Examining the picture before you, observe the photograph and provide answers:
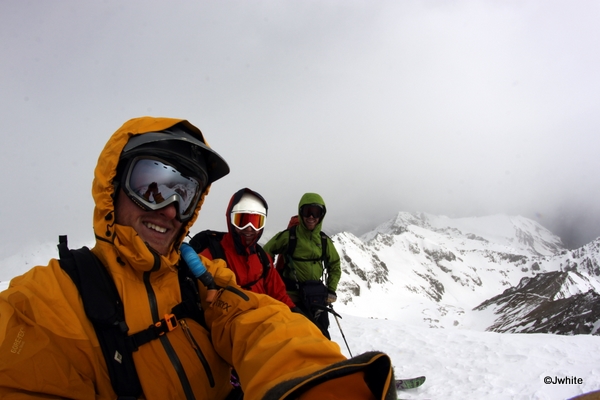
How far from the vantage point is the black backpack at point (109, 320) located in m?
1.94

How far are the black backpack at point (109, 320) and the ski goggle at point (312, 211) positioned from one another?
5041mm

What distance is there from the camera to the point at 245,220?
17.6 feet

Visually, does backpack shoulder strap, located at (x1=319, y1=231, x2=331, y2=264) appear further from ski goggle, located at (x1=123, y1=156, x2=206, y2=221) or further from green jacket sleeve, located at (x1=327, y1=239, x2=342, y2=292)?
ski goggle, located at (x1=123, y1=156, x2=206, y2=221)

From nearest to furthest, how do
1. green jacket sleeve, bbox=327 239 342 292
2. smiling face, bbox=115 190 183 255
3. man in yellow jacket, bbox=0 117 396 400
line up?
man in yellow jacket, bbox=0 117 396 400 < smiling face, bbox=115 190 183 255 < green jacket sleeve, bbox=327 239 342 292

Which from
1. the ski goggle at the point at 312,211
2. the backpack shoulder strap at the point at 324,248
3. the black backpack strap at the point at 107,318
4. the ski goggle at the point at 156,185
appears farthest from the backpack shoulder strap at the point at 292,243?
the black backpack strap at the point at 107,318

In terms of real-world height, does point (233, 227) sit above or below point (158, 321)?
above

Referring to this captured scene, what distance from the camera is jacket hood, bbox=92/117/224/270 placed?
7.31ft

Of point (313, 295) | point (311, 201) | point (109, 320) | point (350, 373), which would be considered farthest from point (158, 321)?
point (311, 201)

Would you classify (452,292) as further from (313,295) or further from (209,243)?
(209,243)

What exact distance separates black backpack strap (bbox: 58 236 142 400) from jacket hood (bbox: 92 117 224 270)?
21 centimetres

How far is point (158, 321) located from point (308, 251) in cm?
490

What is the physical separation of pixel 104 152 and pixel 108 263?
93 cm

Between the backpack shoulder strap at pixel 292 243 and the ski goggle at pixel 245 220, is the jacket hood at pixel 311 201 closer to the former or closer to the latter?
the backpack shoulder strap at pixel 292 243

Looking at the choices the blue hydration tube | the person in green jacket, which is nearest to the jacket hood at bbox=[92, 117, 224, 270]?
the blue hydration tube
